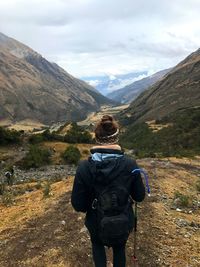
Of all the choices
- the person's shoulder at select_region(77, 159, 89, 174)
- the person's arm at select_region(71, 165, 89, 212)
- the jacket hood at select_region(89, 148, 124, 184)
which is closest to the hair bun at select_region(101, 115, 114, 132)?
the jacket hood at select_region(89, 148, 124, 184)

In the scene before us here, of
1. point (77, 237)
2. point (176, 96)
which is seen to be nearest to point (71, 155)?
point (77, 237)

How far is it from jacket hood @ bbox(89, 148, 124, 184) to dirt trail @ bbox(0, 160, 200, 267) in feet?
13.0

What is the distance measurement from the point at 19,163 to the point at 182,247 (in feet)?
94.6

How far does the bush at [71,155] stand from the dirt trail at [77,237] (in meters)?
24.2

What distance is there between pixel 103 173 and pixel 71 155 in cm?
3407

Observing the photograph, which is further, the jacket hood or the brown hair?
the brown hair

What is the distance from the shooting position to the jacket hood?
6605 millimetres

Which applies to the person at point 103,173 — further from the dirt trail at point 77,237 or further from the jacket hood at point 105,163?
the dirt trail at point 77,237

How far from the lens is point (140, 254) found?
10.5 metres

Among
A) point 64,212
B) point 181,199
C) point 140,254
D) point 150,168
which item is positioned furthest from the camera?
point 150,168

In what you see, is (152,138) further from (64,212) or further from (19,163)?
(64,212)

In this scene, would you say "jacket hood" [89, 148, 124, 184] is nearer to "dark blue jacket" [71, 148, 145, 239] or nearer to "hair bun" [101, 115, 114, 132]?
"dark blue jacket" [71, 148, 145, 239]

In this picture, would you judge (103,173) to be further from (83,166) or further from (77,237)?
(77,237)

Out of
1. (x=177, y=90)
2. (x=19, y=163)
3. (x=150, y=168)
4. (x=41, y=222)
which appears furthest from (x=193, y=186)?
(x=177, y=90)
